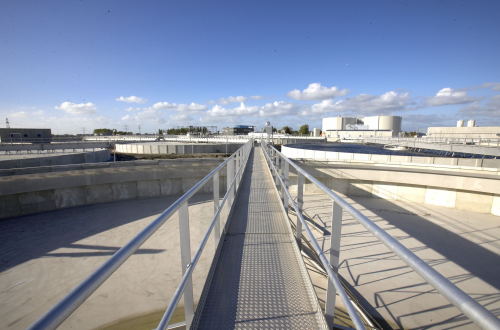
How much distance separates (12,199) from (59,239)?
3577 millimetres

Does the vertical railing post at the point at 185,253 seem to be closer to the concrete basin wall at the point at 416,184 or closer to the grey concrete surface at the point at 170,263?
the grey concrete surface at the point at 170,263

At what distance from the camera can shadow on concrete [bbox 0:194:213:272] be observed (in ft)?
25.3

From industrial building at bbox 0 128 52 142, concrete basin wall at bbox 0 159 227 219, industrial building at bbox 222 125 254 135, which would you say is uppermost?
industrial building at bbox 222 125 254 135

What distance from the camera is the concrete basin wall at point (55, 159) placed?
11906mm

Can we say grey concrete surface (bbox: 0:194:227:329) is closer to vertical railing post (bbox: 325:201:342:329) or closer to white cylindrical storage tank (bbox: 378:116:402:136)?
vertical railing post (bbox: 325:201:342:329)

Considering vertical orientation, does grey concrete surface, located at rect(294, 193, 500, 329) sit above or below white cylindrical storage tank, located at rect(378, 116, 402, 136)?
below

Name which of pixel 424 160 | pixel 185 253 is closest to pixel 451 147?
pixel 424 160

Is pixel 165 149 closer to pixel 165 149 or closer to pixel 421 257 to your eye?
pixel 165 149

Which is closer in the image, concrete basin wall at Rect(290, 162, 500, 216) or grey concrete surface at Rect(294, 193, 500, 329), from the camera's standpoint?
grey concrete surface at Rect(294, 193, 500, 329)

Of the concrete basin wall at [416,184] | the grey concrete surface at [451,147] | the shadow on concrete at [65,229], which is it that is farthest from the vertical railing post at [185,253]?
the grey concrete surface at [451,147]

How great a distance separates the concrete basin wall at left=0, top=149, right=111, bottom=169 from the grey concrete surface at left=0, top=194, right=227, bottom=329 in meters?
3.91

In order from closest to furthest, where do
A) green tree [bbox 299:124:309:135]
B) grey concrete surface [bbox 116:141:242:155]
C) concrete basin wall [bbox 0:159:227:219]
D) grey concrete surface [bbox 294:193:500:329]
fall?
1. grey concrete surface [bbox 294:193:500:329]
2. concrete basin wall [bbox 0:159:227:219]
3. grey concrete surface [bbox 116:141:242:155]
4. green tree [bbox 299:124:309:135]

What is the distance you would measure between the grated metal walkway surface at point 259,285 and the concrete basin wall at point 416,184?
10254mm

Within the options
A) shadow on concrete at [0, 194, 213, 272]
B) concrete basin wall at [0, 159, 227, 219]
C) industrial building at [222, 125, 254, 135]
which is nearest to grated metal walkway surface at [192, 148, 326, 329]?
shadow on concrete at [0, 194, 213, 272]
